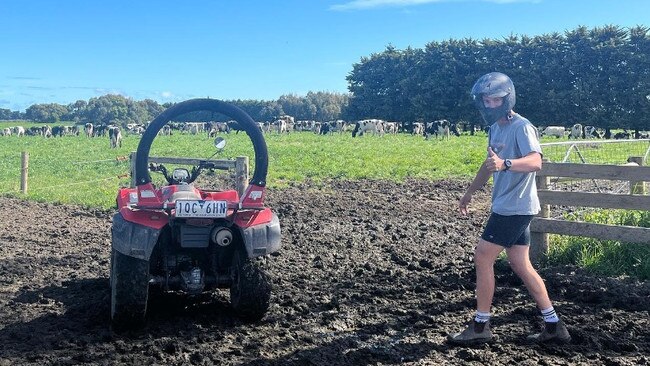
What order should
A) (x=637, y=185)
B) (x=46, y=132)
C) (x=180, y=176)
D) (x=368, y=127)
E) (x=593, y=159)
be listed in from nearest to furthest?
1. (x=180, y=176)
2. (x=637, y=185)
3. (x=593, y=159)
4. (x=368, y=127)
5. (x=46, y=132)

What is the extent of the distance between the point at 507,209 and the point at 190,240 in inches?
99.2

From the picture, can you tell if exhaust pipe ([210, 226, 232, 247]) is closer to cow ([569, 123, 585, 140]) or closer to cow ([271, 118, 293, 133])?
cow ([569, 123, 585, 140])

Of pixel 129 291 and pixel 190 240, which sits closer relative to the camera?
pixel 129 291

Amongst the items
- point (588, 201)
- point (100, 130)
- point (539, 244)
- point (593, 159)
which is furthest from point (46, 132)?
point (588, 201)

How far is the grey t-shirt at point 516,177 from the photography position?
16.1ft

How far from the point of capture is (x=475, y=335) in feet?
16.6

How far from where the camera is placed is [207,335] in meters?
5.25

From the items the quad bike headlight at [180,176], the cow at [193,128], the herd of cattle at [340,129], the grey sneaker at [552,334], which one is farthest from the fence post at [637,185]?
the cow at [193,128]

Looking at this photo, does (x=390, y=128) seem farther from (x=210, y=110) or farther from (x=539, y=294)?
(x=539, y=294)

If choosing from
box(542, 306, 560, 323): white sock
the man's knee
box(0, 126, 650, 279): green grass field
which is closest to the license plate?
the man's knee

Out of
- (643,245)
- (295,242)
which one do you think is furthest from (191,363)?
(643,245)

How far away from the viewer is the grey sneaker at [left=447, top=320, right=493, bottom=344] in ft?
16.6

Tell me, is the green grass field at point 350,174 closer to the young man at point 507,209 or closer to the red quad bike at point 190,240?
the young man at point 507,209

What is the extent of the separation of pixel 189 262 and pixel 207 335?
70cm
